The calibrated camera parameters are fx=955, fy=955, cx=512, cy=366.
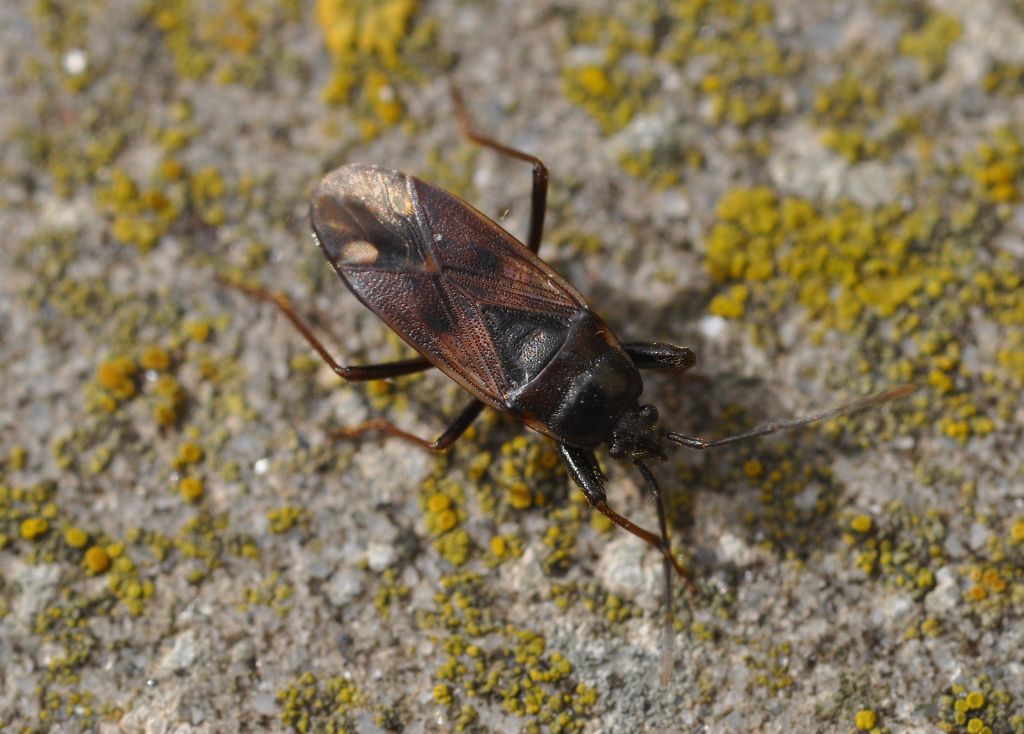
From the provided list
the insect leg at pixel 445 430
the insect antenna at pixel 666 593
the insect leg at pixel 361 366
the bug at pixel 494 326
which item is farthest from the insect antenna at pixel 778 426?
the insect leg at pixel 361 366

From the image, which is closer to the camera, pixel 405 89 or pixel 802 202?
pixel 802 202

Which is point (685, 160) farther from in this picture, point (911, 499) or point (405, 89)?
point (911, 499)

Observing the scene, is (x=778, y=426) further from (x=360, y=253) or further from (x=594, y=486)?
(x=360, y=253)

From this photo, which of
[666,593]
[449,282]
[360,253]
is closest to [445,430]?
[449,282]

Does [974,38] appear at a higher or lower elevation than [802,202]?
higher

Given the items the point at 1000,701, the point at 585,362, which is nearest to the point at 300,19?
the point at 585,362

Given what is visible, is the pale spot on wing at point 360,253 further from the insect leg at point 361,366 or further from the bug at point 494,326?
the insect leg at point 361,366

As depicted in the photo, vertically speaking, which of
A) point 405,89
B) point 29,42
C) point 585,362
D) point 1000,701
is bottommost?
point 1000,701
